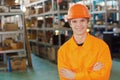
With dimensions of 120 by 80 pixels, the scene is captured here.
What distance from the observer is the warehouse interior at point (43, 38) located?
766 centimetres

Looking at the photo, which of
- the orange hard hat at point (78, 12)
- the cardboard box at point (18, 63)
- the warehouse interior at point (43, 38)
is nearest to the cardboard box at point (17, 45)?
the warehouse interior at point (43, 38)

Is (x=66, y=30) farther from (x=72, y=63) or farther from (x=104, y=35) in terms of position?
(x=72, y=63)

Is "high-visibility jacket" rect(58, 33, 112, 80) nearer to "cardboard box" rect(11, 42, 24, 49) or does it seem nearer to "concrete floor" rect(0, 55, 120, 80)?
"concrete floor" rect(0, 55, 120, 80)

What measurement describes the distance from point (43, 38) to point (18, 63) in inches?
113

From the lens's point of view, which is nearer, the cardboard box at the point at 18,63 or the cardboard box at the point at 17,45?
the cardboard box at the point at 18,63

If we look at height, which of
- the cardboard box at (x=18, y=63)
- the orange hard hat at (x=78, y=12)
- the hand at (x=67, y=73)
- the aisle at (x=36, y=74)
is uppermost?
the orange hard hat at (x=78, y=12)

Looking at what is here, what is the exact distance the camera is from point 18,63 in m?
7.82

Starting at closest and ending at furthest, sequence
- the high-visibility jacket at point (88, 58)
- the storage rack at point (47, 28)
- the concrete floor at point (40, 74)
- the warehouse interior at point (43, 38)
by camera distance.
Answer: the high-visibility jacket at point (88, 58), the concrete floor at point (40, 74), the warehouse interior at point (43, 38), the storage rack at point (47, 28)

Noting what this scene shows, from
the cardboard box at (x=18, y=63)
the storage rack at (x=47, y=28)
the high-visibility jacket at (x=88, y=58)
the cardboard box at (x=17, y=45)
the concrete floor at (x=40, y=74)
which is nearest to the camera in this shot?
the high-visibility jacket at (x=88, y=58)

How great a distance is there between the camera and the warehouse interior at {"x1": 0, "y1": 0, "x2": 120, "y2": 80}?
7.66 m

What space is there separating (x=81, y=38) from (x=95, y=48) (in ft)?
0.43

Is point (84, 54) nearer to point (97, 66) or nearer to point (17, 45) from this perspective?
point (97, 66)

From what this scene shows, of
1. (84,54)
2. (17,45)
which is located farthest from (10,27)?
(84,54)

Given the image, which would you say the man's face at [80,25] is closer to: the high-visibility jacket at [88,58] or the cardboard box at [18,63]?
the high-visibility jacket at [88,58]
